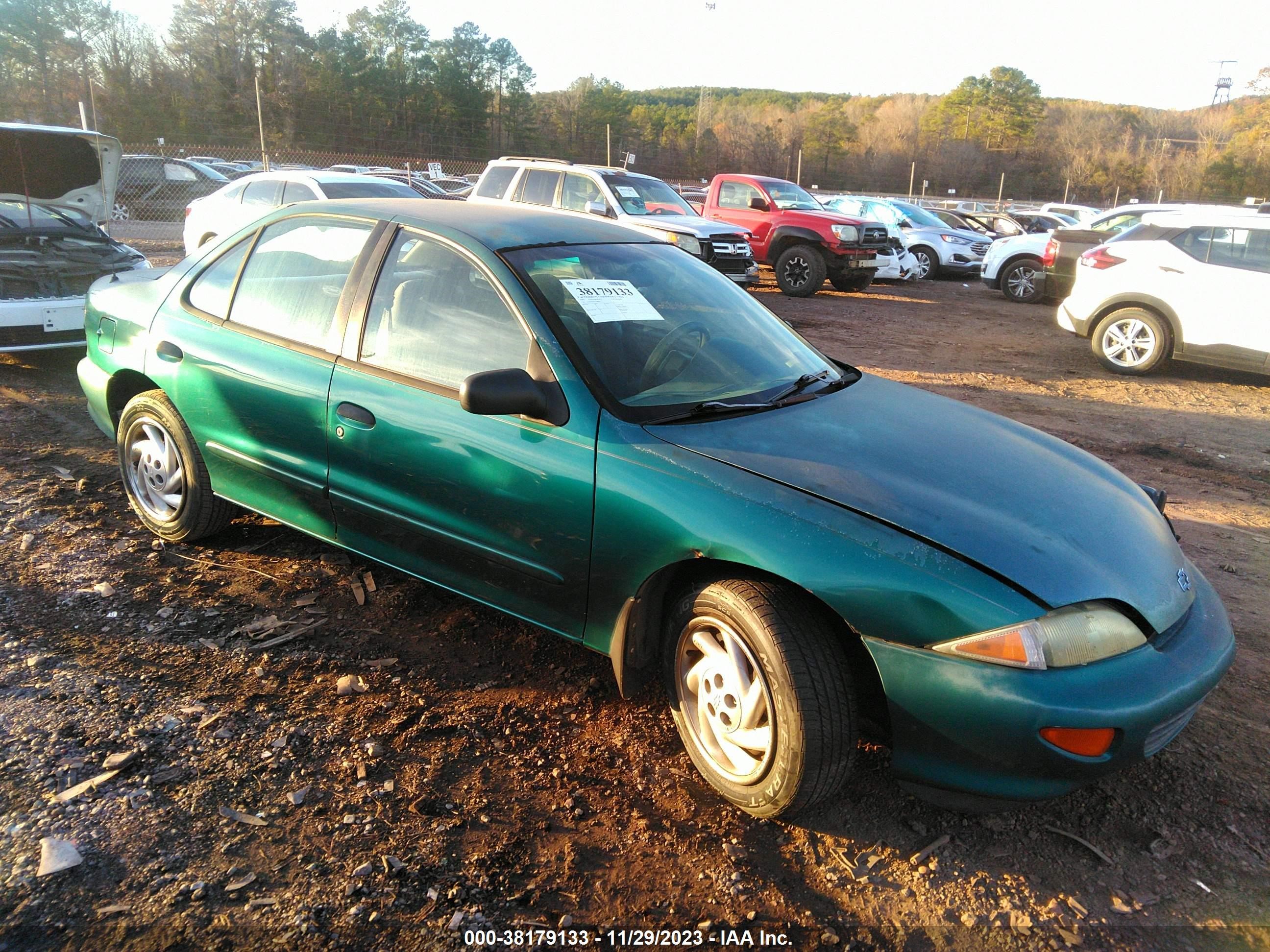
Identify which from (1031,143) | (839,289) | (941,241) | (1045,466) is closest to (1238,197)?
(1031,143)

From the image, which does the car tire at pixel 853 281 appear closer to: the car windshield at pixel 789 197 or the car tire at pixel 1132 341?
the car windshield at pixel 789 197

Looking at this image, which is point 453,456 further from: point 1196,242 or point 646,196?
point 646,196

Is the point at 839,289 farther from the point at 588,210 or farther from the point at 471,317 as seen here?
the point at 471,317

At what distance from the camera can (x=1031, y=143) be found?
2672 inches

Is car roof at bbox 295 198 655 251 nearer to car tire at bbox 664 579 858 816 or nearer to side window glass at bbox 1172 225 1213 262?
car tire at bbox 664 579 858 816

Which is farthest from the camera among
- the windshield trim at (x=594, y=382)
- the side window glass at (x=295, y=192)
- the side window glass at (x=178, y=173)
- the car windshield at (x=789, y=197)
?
the side window glass at (x=178, y=173)

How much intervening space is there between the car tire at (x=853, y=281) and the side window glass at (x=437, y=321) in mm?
12516

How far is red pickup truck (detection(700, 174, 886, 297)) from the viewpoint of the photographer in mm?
14250

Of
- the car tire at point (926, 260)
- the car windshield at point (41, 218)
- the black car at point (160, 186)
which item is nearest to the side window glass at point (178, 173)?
the black car at point (160, 186)

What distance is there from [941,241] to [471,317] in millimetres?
17037

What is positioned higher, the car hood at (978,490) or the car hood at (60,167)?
the car hood at (60,167)

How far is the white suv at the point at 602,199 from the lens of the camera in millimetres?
12094

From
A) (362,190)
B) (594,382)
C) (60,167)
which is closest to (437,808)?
(594,382)

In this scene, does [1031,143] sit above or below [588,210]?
above
